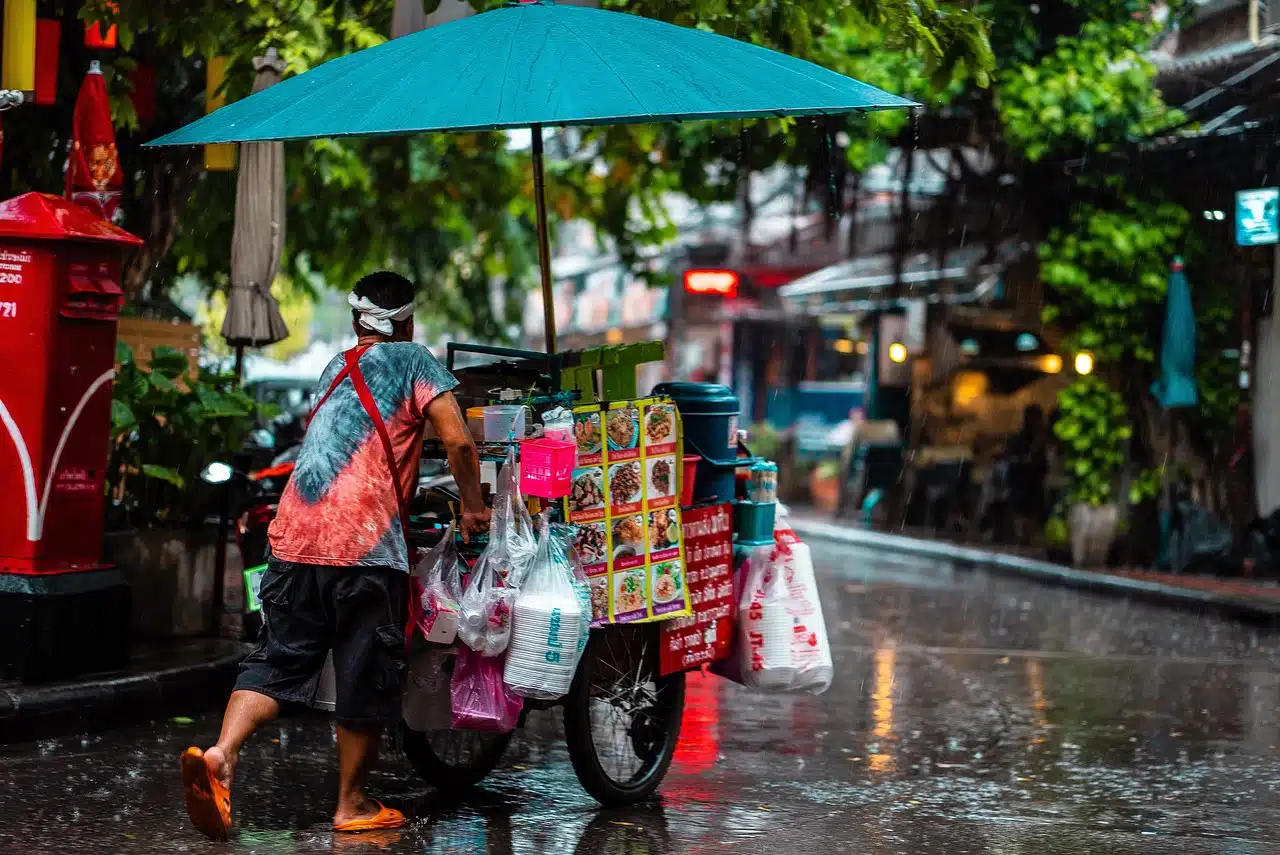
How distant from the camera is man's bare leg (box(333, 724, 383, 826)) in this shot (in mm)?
5355

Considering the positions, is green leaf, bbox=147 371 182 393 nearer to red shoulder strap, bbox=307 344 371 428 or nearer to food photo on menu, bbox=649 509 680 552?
red shoulder strap, bbox=307 344 371 428

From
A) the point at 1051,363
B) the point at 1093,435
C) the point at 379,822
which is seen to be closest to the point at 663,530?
the point at 379,822

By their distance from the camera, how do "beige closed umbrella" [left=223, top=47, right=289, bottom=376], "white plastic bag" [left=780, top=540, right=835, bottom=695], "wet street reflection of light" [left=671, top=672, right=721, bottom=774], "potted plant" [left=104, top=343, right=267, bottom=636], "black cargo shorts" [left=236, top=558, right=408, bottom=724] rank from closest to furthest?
"black cargo shorts" [left=236, top=558, right=408, bottom=724] < "white plastic bag" [left=780, top=540, right=835, bottom=695] < "wet street reflection of light" [left=671, top=672, right=721, bottom=774] < "potted plant" [left=104, top=343, right=267, bottom=636] < "beige closed umbrella" [left=223, top=47, right=289, bottom=376]

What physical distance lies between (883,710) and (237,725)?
4.26m

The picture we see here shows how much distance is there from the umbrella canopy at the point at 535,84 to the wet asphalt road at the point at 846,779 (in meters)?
2.28

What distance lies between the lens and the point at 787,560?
652cm

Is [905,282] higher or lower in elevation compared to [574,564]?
higher

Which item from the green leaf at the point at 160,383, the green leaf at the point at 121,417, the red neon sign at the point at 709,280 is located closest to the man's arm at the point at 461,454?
the green leaf at the point at 121,417

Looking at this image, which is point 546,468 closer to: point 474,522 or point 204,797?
point 474,522

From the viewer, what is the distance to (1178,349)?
16922 mm

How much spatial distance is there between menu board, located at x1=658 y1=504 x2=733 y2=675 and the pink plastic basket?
33.7 inches

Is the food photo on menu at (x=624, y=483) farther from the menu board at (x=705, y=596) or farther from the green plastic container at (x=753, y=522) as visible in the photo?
the green plastic container at (x=753, y=522)

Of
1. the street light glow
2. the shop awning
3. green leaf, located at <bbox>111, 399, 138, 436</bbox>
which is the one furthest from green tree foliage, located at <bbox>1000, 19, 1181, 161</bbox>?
green leaf, located at <bbox>111, 399, 138, 436</bbox>

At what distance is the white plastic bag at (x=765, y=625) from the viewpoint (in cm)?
640
